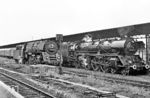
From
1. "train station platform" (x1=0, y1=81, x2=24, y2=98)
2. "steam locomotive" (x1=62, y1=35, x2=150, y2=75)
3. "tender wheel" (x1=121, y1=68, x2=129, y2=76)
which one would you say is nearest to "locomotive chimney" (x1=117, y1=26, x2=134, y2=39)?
"steam locomotive" (x1=62, y1=35, x2=150, y2=75)

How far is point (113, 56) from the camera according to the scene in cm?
2045

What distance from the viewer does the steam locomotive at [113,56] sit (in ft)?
63.6

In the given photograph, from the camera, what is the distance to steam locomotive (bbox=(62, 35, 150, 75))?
19.4 metres

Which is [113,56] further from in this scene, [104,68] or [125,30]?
[125,30]

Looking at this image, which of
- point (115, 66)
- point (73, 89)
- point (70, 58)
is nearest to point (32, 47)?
point (70, 58)

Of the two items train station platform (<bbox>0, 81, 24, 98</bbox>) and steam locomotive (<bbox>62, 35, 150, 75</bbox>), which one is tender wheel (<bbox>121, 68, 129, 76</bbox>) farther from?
train station platform (<bbox>0, 81, 24, 98</bbox>)

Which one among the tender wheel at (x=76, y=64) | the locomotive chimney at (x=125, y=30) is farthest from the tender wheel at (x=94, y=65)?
the locomotive chimney at (x=125, y=30)

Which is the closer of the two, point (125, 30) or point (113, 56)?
point (113, 56)

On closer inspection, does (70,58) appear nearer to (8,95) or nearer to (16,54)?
(16,54)

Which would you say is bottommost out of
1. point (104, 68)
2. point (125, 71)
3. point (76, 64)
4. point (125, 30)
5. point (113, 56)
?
point (125, 71)

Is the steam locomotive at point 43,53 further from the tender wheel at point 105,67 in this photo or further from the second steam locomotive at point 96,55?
the tender wheel at point 105,67

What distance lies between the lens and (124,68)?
1956cm

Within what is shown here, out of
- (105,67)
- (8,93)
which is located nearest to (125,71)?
(105,67)

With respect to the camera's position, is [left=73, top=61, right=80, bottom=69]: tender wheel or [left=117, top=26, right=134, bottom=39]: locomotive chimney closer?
[left=117, top=26, right=134, bottom=39]: locomotive chimney
